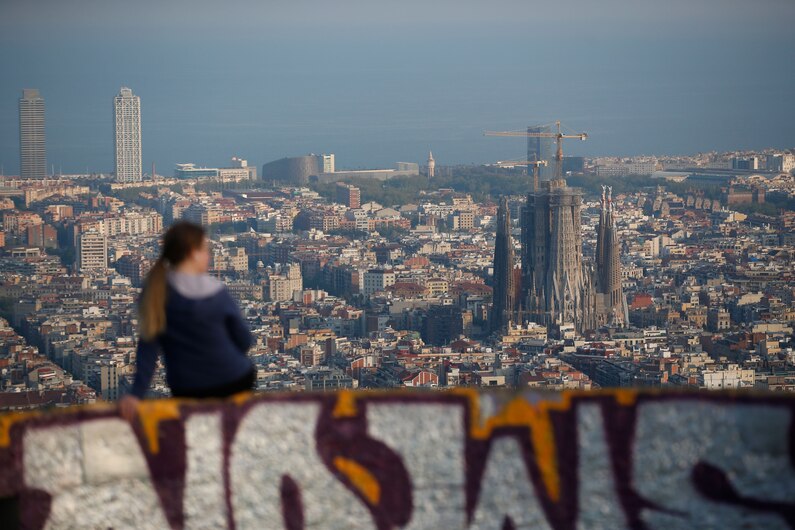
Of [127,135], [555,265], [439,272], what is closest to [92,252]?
[439,272]

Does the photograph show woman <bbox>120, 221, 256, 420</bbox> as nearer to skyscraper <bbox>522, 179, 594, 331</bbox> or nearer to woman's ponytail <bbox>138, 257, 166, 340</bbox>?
woman's ponytail <bbox>138, 257, 166, 340</bbox>

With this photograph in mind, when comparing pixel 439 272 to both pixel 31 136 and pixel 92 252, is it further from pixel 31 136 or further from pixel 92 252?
pixel 31 136

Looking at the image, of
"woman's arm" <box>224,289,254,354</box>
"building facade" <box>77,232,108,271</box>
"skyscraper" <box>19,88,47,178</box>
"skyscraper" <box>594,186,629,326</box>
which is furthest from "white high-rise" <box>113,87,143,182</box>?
"woman's arm" <box>224,289,254,354</box>

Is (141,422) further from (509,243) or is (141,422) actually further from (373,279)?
(373,279)

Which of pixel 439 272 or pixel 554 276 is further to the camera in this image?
pixel 439 272

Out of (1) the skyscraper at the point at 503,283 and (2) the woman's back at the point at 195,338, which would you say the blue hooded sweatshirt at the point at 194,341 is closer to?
(2) the woman's back at the point at 195,338

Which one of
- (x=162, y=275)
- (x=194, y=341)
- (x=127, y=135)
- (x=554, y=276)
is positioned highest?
(x=127, y=135)

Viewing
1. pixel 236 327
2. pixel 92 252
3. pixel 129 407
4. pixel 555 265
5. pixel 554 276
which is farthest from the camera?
pixel 92 252
